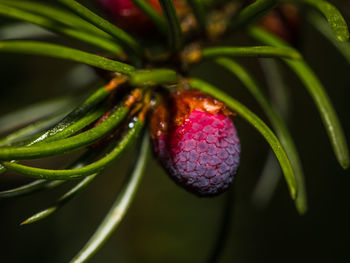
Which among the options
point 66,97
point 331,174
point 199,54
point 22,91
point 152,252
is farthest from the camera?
point 152,252

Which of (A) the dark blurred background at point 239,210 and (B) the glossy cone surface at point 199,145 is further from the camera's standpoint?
(A) the dark blurred background at point 239,210

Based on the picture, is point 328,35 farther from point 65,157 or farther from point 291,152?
point 65,157

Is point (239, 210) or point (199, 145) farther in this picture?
point (239, 210)

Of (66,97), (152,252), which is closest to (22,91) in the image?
(66,97)

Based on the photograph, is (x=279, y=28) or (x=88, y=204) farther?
(x=88, y=204)

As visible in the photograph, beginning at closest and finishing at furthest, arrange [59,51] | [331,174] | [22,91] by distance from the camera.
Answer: [59,51], [22,91], [331,174]

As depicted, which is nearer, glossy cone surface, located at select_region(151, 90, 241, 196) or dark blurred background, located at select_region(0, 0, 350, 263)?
glossy cone surface, located at select_region(151, 90, 241, 196)

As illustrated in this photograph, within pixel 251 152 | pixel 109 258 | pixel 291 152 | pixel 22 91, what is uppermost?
pixel 22 91

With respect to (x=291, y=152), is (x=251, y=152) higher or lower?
higher
